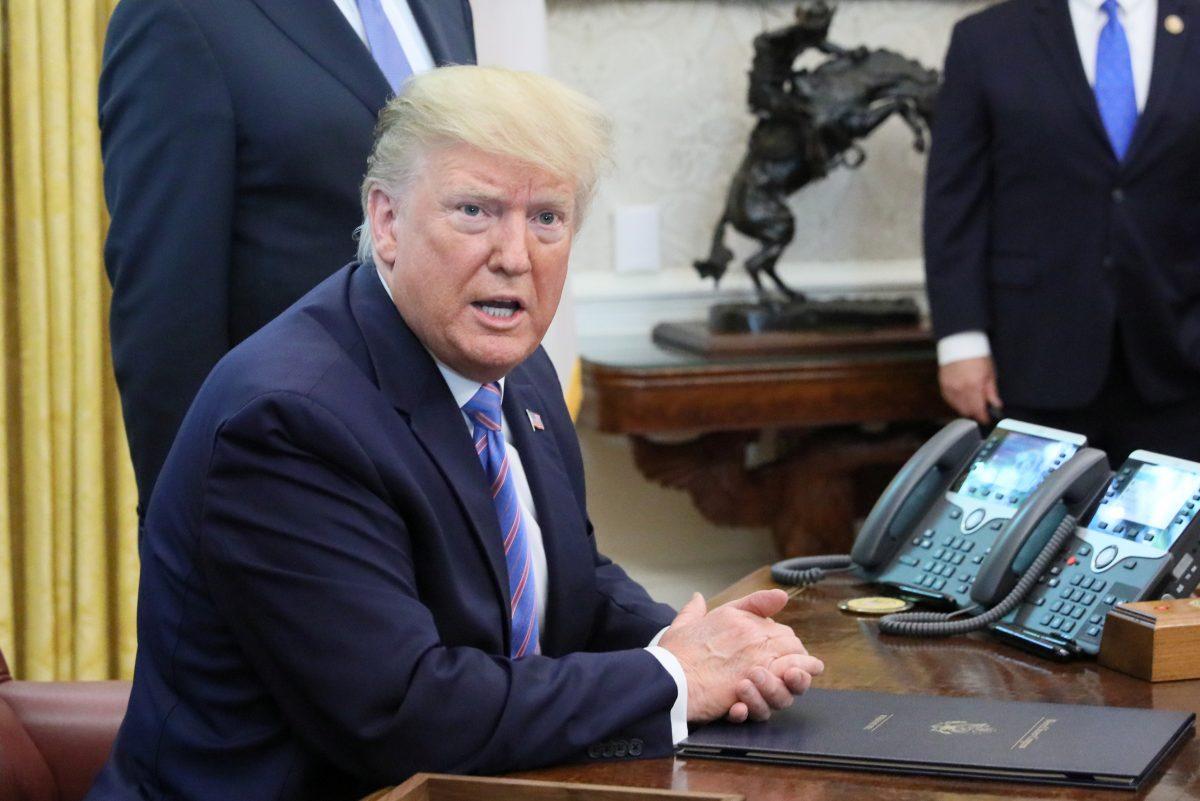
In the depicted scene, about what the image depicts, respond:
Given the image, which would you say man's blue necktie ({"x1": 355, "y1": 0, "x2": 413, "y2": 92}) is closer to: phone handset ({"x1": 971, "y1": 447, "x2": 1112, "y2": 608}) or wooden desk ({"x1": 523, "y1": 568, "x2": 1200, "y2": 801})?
wooden desk ({"x1": 523, "y1": 568, "x2": 1200, "y2": 801})

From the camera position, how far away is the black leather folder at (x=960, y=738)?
55.4 inches

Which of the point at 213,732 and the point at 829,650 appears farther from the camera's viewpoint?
the point at 829,650

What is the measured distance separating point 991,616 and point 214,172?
3.94 ft

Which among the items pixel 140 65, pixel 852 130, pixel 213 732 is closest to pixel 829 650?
pixel 213 732

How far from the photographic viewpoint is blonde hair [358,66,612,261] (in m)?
1.65

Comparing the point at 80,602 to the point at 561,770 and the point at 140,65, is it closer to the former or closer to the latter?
the point at 140,65

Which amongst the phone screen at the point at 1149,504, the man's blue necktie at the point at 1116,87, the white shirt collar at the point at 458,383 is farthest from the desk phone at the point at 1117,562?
the man's blue necktie at the point at 1116,87

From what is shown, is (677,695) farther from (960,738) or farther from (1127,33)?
(1127,33)

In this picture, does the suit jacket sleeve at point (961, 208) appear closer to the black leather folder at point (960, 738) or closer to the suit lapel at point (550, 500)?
the suit lapel at point (550, 500)

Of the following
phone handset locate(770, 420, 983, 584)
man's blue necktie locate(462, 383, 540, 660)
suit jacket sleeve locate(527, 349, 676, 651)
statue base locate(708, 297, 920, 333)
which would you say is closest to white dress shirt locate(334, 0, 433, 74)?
suit jacket sleeve locate(527, 349, 676, 651)

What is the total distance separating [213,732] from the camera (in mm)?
1618

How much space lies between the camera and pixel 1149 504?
1.86 metres

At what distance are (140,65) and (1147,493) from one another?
4.77 ft

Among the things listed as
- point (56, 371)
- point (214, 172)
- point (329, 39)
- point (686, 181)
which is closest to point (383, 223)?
point (214, 172)
